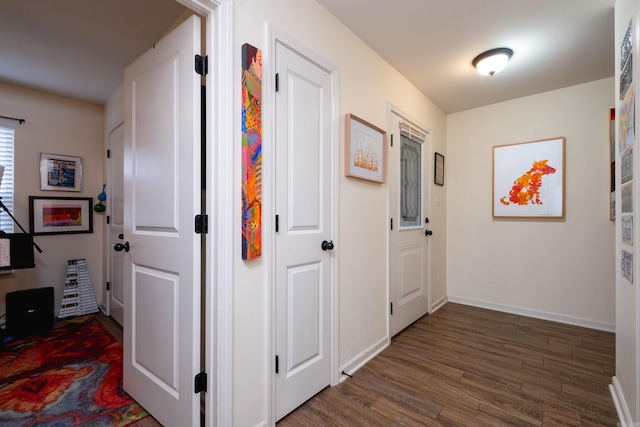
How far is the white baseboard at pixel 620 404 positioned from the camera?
1.51 metres

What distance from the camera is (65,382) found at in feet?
6.49

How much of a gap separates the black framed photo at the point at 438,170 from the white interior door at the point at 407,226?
28 centimetres

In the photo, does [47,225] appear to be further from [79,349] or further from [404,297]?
[404,297]

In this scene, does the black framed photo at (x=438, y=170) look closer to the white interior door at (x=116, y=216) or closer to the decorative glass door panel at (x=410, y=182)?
the decorative glass door panel at (x=410, y=182)

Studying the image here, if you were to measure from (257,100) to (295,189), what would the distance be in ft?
1.70

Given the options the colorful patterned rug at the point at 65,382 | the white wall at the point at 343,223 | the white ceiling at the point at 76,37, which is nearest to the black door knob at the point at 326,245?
the white wall at the point at 343,223

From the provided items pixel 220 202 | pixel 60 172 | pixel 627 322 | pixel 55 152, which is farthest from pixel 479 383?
pixel 55 152

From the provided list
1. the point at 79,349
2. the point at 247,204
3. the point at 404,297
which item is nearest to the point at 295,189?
the point at 247,204

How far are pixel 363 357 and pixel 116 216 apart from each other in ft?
9.35

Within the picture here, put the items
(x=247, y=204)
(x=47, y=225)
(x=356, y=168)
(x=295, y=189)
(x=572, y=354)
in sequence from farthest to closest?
(x=47, y=225), (x=572, y=354), (x=356, y=168), (x=295, y=189), (x=247, y=204)

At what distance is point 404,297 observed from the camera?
285 cm

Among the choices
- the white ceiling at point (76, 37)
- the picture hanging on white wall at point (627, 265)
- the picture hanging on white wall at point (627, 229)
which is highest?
the white ceiling at point (76, 37)

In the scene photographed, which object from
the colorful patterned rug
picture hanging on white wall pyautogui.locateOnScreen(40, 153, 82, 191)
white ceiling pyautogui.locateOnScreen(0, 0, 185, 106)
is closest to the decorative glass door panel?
white ceiling pyautogui.locateOnScreen(0, 0, 185, 106)

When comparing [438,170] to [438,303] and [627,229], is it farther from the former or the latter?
[627,229]
